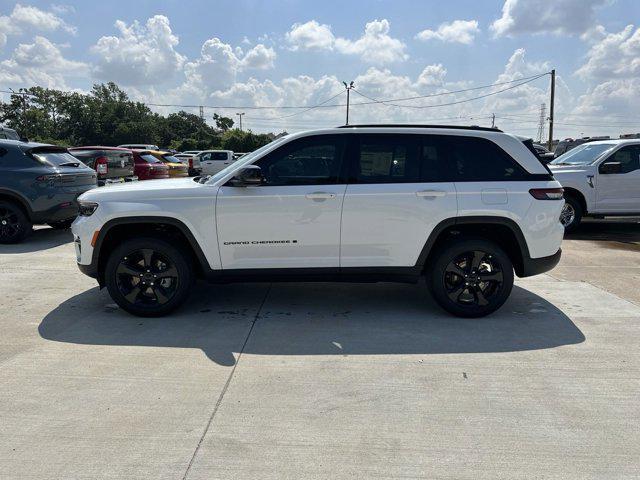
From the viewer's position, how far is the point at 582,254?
8.17 m

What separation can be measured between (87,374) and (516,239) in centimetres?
393

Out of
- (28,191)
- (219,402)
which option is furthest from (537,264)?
(28,191)

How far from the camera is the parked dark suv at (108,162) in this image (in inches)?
507

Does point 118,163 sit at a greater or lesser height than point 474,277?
greater

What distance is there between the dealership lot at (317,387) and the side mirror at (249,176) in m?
1.32

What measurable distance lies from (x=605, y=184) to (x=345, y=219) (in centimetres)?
725

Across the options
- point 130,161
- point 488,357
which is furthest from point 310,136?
point 130,161

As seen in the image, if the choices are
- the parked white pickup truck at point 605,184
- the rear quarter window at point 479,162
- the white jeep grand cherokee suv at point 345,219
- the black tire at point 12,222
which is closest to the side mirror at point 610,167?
the parked white pickup truck at point 605,184

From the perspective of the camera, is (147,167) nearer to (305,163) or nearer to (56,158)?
(56,158)

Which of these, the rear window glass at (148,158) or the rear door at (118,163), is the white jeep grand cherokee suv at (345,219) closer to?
the rear door at (118,163)

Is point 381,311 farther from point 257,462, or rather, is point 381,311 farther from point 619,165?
point 619,165

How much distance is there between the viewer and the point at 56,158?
29.4 feet

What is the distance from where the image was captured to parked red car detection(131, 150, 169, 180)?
1596 centimetres

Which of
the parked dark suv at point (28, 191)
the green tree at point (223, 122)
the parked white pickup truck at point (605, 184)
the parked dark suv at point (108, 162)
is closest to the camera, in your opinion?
the parked dark suv at point (28, 191)
